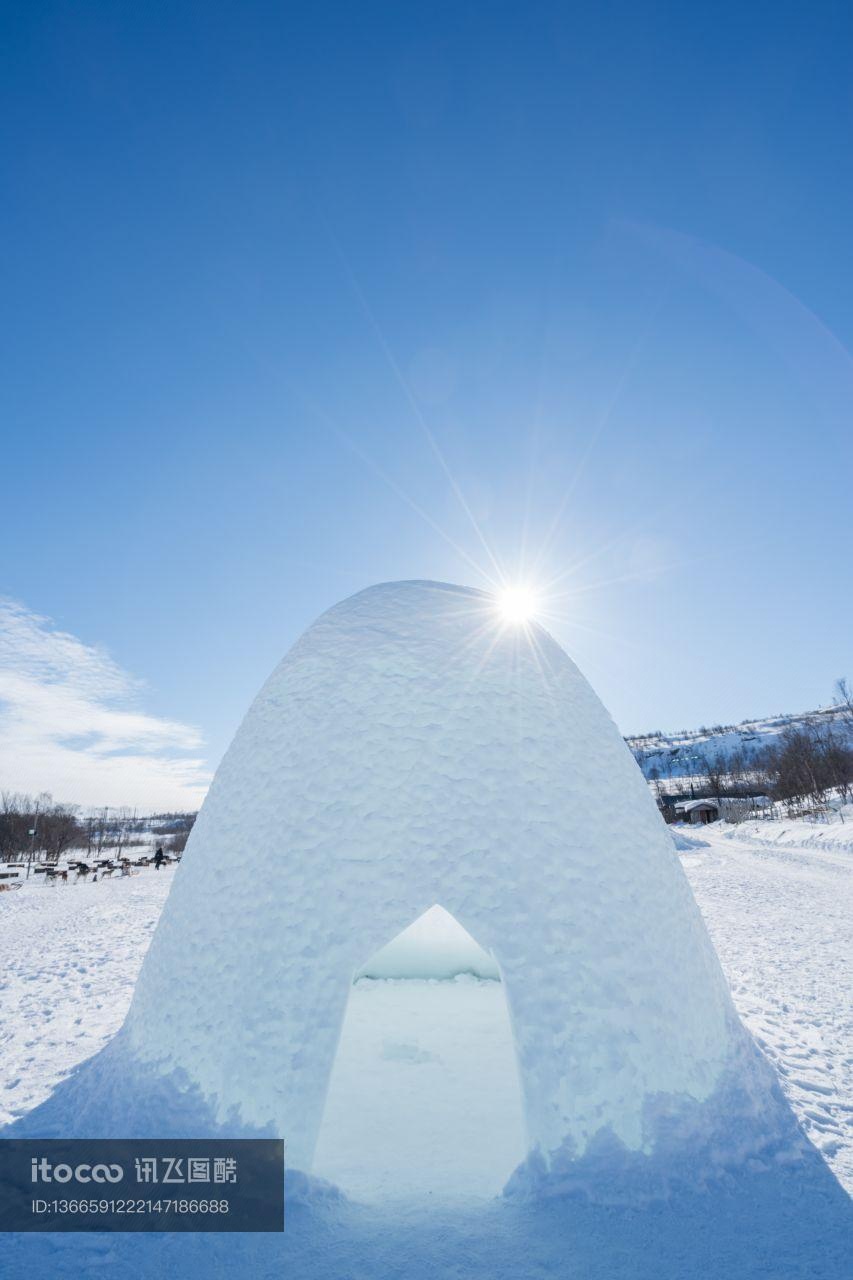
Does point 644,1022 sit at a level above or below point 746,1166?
above

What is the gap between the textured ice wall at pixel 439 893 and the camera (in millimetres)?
4406

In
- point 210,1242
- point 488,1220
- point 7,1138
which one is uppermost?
point 7,1138

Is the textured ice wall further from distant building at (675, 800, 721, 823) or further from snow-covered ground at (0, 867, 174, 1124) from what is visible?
distant building at (675, 800, 721, 823)

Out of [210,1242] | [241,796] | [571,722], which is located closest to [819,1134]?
[571,722]

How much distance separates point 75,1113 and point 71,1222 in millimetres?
1291

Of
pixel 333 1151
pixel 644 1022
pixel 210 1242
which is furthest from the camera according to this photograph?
pixel 333 1151

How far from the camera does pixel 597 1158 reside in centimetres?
421

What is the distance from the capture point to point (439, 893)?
4766mm

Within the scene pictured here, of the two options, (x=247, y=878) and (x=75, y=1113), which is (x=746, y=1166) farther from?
(x=75, y=1113)

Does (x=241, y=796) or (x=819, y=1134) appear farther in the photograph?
(x=241, y=796)

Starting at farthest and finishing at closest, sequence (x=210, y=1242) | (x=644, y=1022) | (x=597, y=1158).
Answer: (x=644, y=1022), (x=597, y=1158), (x=210, y=1242)

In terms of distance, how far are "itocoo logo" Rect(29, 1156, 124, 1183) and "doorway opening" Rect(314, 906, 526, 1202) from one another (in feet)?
5.07

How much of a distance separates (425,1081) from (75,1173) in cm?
336

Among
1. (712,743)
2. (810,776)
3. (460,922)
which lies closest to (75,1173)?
(460,922)
